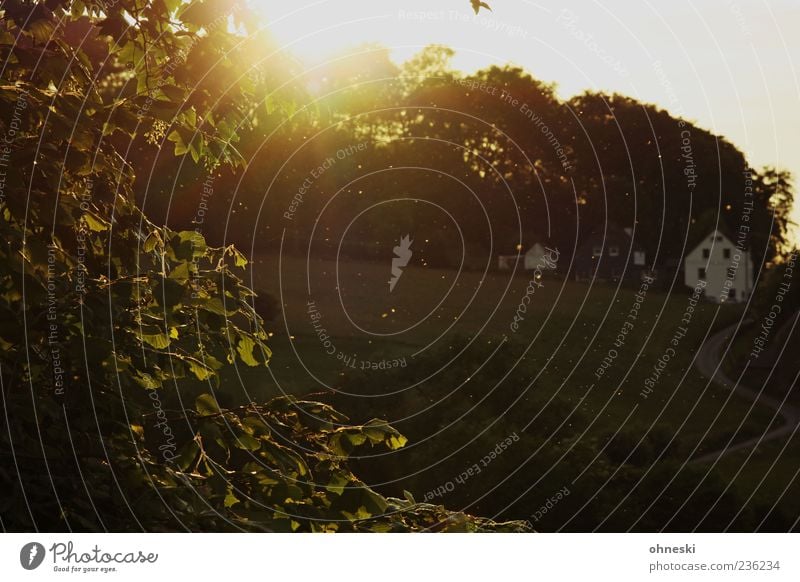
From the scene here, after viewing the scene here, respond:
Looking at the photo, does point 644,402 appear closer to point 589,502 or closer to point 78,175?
point 589,502

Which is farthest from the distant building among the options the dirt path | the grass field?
the dirt path

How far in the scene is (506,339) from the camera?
3075 centimetres

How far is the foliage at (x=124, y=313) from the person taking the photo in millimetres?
6477

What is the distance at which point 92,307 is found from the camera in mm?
6508

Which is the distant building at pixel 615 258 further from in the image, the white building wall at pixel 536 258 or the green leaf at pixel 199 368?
the green leaf at pixel 199 368

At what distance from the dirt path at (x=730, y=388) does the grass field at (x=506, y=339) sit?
54 centimetres

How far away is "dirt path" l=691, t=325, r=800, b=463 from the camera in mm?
32156

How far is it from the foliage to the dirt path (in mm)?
23147

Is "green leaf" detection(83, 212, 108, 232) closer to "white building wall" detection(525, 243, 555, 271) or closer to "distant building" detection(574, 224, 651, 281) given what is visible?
"white building wall" detection(525, 243, 555, 271)

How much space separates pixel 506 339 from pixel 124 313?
2454cm

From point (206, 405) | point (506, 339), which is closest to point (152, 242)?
point (206, 405)

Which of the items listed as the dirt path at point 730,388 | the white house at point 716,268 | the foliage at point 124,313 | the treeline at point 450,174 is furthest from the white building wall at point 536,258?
the foliage at point 124,313
